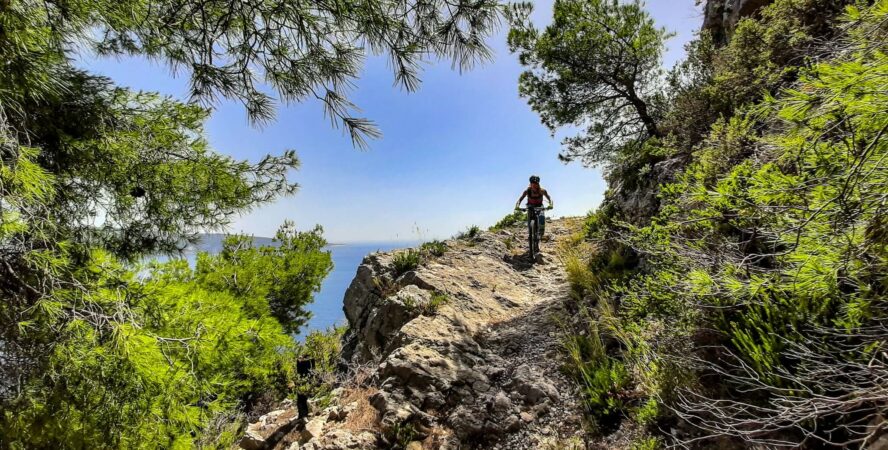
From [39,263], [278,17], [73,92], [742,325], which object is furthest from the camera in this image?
[73,92]

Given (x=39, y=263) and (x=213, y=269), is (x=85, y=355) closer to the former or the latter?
(x=39, y=263)

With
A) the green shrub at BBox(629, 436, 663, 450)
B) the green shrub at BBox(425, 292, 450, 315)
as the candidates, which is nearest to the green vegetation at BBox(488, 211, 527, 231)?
the green shrub at BBox(425, 292, 450, 315)

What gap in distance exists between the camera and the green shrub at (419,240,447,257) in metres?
9.27

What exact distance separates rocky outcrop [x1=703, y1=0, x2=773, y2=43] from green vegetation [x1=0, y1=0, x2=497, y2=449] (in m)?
8.73

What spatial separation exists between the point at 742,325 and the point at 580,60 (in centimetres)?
846

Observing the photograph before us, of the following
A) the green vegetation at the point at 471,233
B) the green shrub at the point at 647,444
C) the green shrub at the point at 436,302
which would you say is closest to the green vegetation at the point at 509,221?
the green vegetation at the point at 471,233

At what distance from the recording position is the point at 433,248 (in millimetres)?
9508

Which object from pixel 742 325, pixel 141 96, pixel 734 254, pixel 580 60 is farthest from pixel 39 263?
pixel 580 60

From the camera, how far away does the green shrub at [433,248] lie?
30.4ft

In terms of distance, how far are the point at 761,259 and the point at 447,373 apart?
417 cm

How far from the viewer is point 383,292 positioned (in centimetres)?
802

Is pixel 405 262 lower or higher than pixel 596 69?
lower

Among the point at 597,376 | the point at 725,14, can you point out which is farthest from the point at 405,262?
the point at 725,14

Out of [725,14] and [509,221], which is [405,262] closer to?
[509,221]
